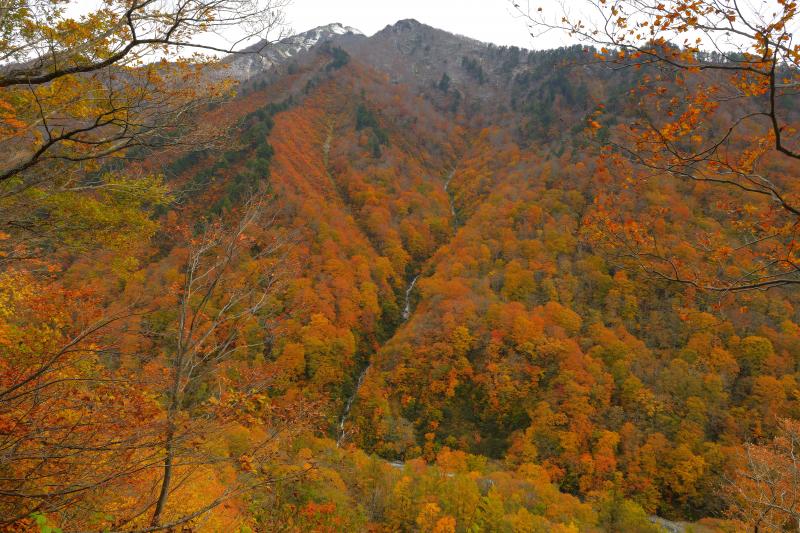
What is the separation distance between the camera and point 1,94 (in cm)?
591

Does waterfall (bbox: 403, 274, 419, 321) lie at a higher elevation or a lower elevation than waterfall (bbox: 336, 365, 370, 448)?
higher

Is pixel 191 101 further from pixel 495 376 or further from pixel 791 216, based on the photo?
pixel 495 376

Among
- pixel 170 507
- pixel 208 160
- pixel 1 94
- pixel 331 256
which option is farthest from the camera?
pixel 208 160

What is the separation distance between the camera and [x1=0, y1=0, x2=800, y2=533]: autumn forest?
4.98 m

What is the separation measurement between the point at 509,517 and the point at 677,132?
27345 mm

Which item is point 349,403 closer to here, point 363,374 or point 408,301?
point 363,374

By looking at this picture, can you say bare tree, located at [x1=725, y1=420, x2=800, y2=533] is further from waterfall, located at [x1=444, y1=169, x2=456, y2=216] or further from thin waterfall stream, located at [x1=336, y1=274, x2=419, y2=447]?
waterfall, located at [x1=444, y1=169, x2=456, y2=216]

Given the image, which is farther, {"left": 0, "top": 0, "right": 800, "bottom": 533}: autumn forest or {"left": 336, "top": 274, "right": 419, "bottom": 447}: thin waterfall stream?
{"left": 336, "top": 274, "right": 419, "bottom": 447}: thin waterfall stream

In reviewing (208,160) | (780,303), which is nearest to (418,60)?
(208,160)

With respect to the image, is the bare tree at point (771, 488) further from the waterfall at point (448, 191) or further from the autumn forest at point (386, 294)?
the waterfall at point (448, 191)

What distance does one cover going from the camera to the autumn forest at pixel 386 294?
498 centimetres

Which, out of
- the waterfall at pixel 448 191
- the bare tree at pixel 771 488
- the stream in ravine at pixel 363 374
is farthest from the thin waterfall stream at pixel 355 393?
the waterfall at pixel 448 191

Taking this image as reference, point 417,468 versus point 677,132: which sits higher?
point 677,132

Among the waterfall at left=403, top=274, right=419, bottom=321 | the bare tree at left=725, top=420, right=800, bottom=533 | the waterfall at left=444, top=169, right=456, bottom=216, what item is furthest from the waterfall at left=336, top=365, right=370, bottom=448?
the waterfall at left=444, top=169, right=456, bottom=216
